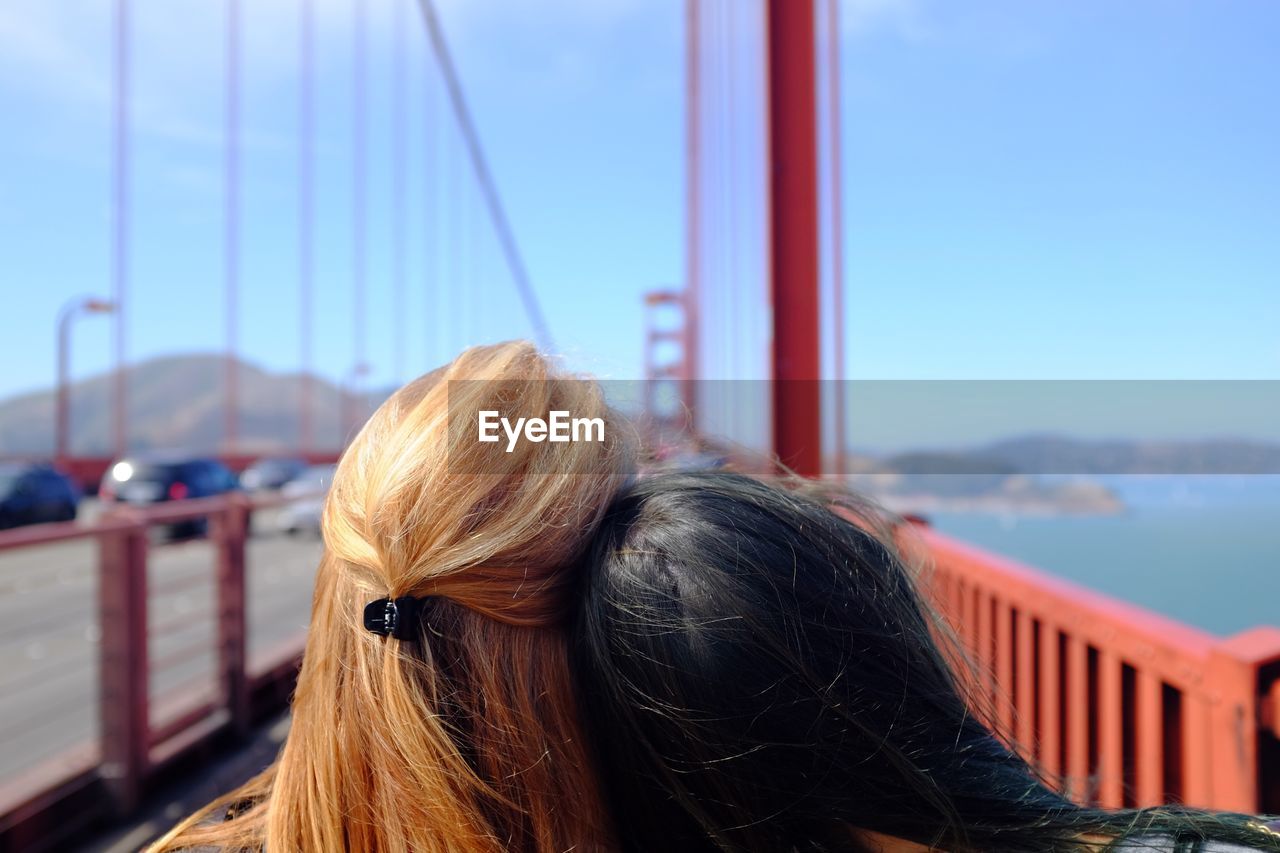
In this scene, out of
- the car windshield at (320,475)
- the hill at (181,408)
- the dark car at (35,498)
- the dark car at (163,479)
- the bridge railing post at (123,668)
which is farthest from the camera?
the hill at (181,408)

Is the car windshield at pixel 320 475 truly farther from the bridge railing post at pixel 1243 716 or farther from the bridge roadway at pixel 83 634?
the bridge railing post at pixel 1243 716

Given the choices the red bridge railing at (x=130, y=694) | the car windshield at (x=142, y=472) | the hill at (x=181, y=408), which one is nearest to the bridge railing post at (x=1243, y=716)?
the red bridge railing at (x=130, y=694)

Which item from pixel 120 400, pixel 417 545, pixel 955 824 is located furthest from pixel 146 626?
pixel 120 400

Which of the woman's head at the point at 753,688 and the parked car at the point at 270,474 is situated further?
the parked car at the point at 270,474

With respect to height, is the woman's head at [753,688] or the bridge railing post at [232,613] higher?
the woman's head at [753,688]

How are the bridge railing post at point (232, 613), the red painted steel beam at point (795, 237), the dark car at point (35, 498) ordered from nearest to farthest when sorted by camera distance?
the red painted steel beam at point (795, 237) < the bridge railing post at point (232, 613) < the dark car at point (35, 498)

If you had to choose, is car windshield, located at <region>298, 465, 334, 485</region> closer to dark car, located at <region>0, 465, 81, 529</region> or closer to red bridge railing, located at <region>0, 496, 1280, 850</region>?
red bridge railing, located at <region>0, 496, 1280, 850</region>

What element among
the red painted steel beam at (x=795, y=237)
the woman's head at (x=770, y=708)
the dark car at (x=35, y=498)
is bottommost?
the dark car at (x=35, y=498)

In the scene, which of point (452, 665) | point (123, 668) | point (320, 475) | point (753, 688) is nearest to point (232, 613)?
point (123, 668)
